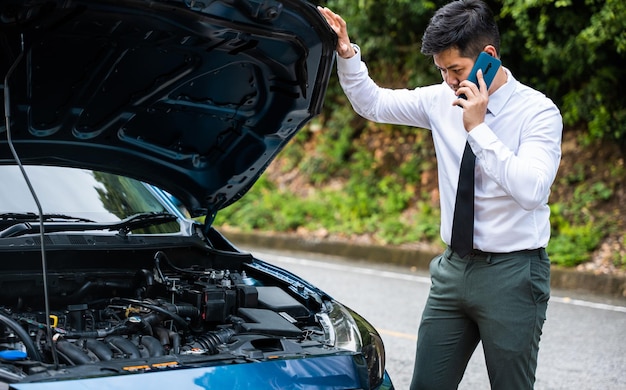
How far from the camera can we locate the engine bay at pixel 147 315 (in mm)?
2852

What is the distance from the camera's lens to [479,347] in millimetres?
6301

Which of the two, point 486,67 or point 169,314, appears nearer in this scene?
point 486,67

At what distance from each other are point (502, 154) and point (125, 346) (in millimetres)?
1530

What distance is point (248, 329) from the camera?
3.31 m

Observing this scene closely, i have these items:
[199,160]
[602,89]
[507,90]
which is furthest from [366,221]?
[507,90]

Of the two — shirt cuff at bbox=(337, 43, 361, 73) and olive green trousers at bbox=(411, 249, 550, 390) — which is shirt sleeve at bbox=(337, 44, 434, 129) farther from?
olive green trousers at bbox=(411, 249, 550, 390)

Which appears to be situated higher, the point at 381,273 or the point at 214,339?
the point at 214,339

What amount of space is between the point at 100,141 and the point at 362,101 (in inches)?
47.0

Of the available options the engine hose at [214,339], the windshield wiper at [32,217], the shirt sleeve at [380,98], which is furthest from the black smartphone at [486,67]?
the windshield wiper at [32,217]

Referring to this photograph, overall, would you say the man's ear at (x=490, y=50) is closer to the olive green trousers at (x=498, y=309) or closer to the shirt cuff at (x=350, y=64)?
the shirt cuff at (x=350, y=64)

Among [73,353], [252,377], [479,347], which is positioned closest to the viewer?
[252,377]

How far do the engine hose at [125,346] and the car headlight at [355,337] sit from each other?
2.53 feet

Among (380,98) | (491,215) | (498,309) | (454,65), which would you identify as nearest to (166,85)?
(380,98)

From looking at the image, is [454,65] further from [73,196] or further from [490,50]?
[73,196]
